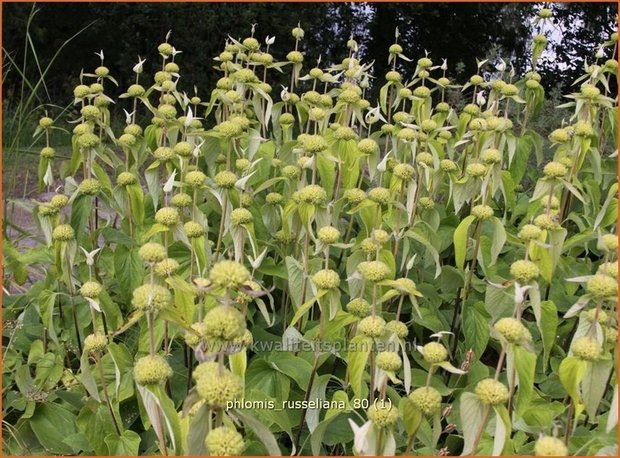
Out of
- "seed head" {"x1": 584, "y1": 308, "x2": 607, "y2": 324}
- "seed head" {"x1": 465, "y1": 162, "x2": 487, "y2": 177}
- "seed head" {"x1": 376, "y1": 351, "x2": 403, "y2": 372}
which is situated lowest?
"seed head" {"x1": 376, "y1": 351, "x2": 403, "y2": 372}

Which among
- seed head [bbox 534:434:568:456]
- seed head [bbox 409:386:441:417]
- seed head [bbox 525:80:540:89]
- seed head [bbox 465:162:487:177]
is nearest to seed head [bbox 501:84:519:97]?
seed head [bbox 525:80:540:89]

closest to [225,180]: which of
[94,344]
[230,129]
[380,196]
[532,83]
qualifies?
[230,129]

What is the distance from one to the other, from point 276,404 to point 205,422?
0.45 m

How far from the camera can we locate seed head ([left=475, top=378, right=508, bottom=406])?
2.60ft

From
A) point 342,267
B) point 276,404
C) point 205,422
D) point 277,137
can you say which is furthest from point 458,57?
point 205,422

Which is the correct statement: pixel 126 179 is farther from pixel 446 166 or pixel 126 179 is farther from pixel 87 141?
pixel 446 166

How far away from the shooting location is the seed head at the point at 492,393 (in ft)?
2.60

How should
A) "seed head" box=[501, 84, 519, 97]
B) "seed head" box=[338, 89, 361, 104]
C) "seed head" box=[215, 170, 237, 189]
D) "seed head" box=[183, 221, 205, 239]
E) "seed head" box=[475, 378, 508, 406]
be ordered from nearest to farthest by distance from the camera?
"seed head" box=[475, 378, 508, 406]
"seed head" box=[183, 221, 205, 239]
"seed head" box=[215, 170, 237, 189]
"seed head" box=[338, 89, 361, 104]
"seed head" box=[501, 84, 519, 97]

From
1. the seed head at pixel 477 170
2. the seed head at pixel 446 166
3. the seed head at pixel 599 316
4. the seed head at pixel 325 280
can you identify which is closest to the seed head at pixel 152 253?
the seed head at pixel 325 280

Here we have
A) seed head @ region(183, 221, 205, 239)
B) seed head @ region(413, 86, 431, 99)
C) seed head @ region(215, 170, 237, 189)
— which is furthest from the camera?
seed head @ region(413, 86, 431, 99)

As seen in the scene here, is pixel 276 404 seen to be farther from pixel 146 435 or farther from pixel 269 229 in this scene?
pixel 269 229

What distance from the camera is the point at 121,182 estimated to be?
1342 millimetres

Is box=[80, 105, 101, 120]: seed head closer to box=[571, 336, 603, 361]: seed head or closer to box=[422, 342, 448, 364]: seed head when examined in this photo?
box=[422, 342, 448, 364]: seed head

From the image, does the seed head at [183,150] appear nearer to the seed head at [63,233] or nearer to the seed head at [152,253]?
the seed head at [63,233]
